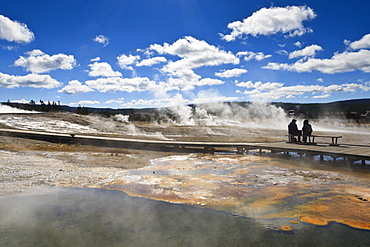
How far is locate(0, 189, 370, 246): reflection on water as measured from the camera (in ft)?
14.5

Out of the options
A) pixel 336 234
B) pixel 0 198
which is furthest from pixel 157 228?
pixel 0 198

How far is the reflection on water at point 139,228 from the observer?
4.41m

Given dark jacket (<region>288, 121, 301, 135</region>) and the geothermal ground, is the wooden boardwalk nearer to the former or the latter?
the geothermal ground

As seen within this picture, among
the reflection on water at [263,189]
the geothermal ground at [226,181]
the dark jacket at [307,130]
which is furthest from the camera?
the dark jacket at [307,130]

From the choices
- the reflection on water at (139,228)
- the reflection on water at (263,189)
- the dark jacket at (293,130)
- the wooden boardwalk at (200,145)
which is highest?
the dark jacket at (293,130)

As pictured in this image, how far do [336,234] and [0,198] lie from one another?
24.8ft

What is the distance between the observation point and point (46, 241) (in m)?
4.37

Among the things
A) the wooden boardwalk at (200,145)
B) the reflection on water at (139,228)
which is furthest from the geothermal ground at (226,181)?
the wooden boardwalk at (200,145)

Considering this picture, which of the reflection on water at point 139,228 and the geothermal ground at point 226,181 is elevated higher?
the geothermal ground at point 226,181

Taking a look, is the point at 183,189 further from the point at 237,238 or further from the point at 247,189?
the point at 237,238

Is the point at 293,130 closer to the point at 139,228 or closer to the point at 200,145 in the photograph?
the point at 200,145

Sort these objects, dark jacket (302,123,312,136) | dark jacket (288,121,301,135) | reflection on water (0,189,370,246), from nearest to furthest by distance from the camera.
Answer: reflection on water (0,189,370,246)
dark jacket (302,123,312,136)
dark jacket (288,121,301,135)

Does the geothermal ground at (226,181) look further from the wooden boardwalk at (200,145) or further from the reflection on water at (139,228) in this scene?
the wooden boardwalk at (200,145)

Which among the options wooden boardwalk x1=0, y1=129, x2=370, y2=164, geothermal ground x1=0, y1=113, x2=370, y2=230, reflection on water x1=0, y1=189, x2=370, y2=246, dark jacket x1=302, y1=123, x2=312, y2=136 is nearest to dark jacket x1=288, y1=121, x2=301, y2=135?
dark jacket x1=302, y1=123, x2=312, y2=136
